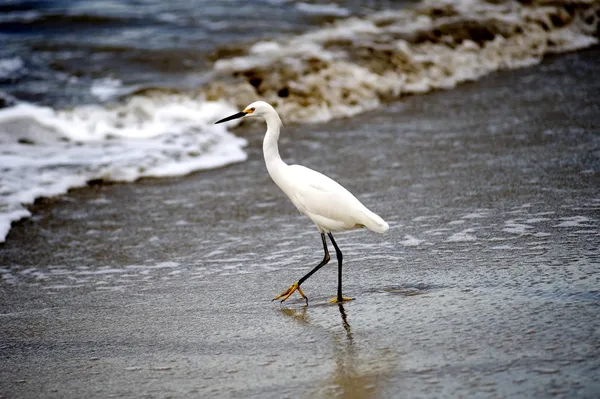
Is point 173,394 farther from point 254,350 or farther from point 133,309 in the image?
point 133,309

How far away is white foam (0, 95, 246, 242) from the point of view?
7.13 m

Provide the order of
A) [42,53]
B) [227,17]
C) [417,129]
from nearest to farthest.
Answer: [417,129], [42,53], [227,17]

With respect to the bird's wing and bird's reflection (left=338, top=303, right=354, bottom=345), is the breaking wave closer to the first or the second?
the bird's wing

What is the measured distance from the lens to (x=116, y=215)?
6.25 meters

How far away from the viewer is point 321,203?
4.25m

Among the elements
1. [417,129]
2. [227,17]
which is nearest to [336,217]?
[417,129]

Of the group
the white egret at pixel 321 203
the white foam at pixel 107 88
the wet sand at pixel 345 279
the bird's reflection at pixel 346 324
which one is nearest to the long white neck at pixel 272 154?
the white egret at pixel 321 203

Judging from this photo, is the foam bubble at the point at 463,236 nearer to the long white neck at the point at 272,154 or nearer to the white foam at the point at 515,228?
the white foam at the point at 515,228

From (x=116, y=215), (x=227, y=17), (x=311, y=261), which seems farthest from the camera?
(x=227, y=17)

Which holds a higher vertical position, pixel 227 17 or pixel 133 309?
pixel 227 17

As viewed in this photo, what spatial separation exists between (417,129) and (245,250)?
3322 millimetres

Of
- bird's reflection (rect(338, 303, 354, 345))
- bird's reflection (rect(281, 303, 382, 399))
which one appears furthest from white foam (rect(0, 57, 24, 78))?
bird's reflection (rect(281, 303, 382, 399))

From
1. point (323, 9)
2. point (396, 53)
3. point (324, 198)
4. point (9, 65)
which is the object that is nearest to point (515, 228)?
point (324, 198)

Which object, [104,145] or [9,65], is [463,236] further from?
[9,65]
